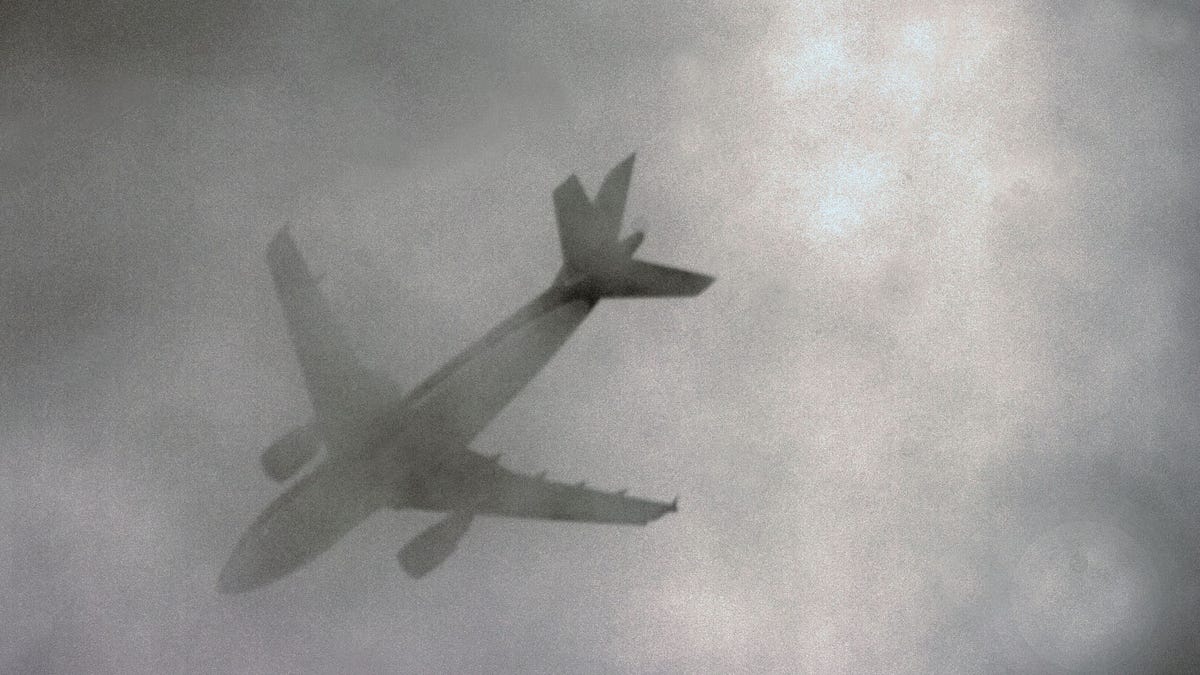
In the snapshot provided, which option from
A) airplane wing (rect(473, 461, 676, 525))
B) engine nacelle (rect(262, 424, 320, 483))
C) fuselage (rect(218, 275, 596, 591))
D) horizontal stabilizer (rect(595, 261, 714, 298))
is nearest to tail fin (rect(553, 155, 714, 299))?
horizontal stabilizer (rect(595, 261, 714, 298))

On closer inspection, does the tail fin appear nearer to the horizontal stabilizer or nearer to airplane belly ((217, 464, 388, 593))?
the horizontal stabilizer

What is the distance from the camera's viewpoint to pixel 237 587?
55.7 meters

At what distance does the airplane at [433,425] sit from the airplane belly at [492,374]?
0.22 ft

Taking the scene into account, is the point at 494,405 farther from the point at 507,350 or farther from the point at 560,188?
the point at 560,188

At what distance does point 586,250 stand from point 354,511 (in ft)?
65.8

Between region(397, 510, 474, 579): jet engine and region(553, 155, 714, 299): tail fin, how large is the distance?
52.1ft

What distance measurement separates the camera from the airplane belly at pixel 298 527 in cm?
5528

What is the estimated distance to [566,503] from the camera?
66.9 meters

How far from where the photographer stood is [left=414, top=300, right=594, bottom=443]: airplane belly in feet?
194

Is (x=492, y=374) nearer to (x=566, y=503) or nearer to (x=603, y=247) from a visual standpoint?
(x=603, y=247)

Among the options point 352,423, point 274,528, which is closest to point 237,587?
point 274,528

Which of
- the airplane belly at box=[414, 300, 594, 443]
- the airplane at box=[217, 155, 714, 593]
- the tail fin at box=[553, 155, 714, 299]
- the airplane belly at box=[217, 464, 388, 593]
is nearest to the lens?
the airplane belly at box=[217, 464, 388, 593]

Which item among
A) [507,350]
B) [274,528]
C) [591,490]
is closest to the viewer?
[274,528]

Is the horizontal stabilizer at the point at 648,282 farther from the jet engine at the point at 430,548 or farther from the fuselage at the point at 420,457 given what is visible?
the jet engine at the point at 430,548
